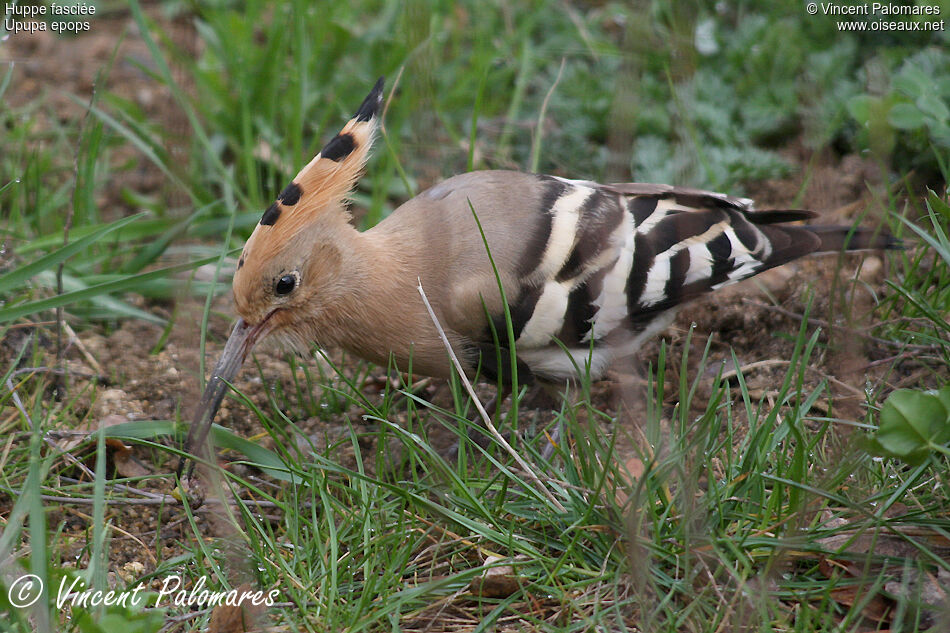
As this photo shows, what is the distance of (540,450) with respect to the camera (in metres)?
2.29

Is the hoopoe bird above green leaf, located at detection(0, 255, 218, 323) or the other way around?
the other way around

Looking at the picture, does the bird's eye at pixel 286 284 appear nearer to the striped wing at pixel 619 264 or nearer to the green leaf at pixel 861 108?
the striped wing at pixel 619 264

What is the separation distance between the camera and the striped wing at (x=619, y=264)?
2.39 m

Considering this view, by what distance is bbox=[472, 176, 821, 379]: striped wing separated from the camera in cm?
239

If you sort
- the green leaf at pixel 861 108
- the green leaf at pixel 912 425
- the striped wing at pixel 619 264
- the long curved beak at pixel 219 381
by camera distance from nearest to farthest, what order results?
the green leaf at pixel 912 425, the long curved beak at pixel 219 381, the striped wing at pixel 619 264, the green leaf at pixel 861 108

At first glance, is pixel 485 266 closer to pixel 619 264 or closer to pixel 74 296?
pixel 619 264

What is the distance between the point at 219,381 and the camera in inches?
88.2

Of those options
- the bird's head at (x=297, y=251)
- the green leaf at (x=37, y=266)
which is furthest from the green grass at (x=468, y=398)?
the bird's head at (x=297, y=251)

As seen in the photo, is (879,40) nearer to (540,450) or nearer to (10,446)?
(540,450)

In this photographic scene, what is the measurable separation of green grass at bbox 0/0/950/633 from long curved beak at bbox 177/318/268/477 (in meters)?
0.07

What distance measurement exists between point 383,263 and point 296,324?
10.8 inches

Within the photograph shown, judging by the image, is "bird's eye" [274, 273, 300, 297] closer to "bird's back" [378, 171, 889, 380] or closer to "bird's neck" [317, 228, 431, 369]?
"bird's neck" [317, 228, 431, 369]

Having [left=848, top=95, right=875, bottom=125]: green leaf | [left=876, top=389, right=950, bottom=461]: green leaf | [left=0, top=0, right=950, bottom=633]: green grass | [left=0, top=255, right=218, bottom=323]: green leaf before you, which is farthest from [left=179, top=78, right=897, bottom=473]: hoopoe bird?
A: [left=876, top=389, right=950, bottom=461]: green leaf

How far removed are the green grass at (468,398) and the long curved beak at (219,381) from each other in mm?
72
